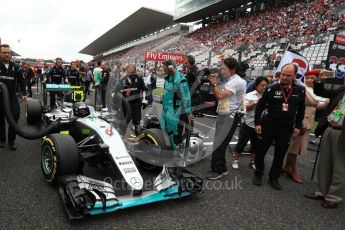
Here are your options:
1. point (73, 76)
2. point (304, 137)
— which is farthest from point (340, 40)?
point (73, 76)

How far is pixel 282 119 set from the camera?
3.45 m

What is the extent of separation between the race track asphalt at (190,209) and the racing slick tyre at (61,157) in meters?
0.24

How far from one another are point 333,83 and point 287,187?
1.51 metres

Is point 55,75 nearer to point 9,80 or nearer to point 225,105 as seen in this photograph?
point 9,80

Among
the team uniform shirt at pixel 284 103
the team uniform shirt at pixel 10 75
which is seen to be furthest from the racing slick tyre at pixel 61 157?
the team uniform shirt at pixel 284 103

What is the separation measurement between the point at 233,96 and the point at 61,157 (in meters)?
2.28

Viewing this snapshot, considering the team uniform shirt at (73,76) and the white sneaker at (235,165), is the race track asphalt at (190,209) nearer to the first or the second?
the white sneaker at (235,165)

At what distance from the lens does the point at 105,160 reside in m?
3.55

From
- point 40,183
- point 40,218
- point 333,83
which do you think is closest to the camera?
point 40,218

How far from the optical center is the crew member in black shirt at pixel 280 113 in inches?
134

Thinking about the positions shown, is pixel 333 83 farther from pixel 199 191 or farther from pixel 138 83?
pixel 138 83

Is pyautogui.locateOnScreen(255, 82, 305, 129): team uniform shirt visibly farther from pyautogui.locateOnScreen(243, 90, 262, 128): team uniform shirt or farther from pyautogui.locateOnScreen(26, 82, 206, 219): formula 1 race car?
pyautogui.locateOnScreen(26, 82, 206, 219): formula 1 race car

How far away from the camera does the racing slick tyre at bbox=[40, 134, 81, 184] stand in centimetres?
297

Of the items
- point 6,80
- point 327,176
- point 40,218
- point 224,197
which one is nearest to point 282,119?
point 327,176
